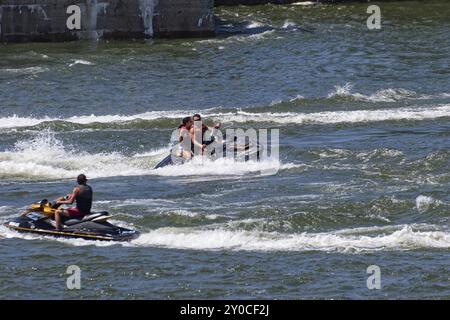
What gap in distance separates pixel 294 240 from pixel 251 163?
25.7 feet

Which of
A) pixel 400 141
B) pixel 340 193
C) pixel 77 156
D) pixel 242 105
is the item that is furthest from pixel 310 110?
pixel 340 193

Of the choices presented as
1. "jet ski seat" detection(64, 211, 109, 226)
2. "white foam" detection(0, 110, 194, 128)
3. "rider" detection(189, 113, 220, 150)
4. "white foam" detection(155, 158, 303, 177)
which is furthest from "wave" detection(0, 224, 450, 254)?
"white foam" detection(0, 110, 194, 128)

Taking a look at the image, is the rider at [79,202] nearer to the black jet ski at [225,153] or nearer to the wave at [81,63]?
the black jet ski at [225,153]

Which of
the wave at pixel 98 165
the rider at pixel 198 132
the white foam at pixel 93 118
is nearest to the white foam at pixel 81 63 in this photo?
the white foam at pixel 93 118

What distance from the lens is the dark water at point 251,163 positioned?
24000 mm

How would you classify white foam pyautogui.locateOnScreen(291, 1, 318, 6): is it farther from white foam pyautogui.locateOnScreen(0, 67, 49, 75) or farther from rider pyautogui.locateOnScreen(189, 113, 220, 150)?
A: rider pyautogui.locateOnScreen(189, 113, 220, 150)

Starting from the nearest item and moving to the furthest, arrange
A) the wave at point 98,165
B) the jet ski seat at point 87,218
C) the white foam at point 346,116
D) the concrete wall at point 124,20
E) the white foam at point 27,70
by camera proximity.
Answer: the jet ski seat at point 87,218
the wave at point 98,165
the white foam at point 346,116
the white foam at point 27,70
the concrete wall at point 124,20

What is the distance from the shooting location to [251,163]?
33.4m

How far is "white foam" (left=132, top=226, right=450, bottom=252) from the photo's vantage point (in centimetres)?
2514

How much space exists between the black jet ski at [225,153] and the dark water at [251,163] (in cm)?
34

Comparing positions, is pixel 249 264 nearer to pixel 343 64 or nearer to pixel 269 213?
pixel 269 213

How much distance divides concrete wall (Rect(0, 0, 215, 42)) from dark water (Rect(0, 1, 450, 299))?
0.69 meters

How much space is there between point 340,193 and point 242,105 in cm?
1335

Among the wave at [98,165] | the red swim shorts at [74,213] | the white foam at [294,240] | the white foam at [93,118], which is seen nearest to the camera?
the white foam at [294,240]
